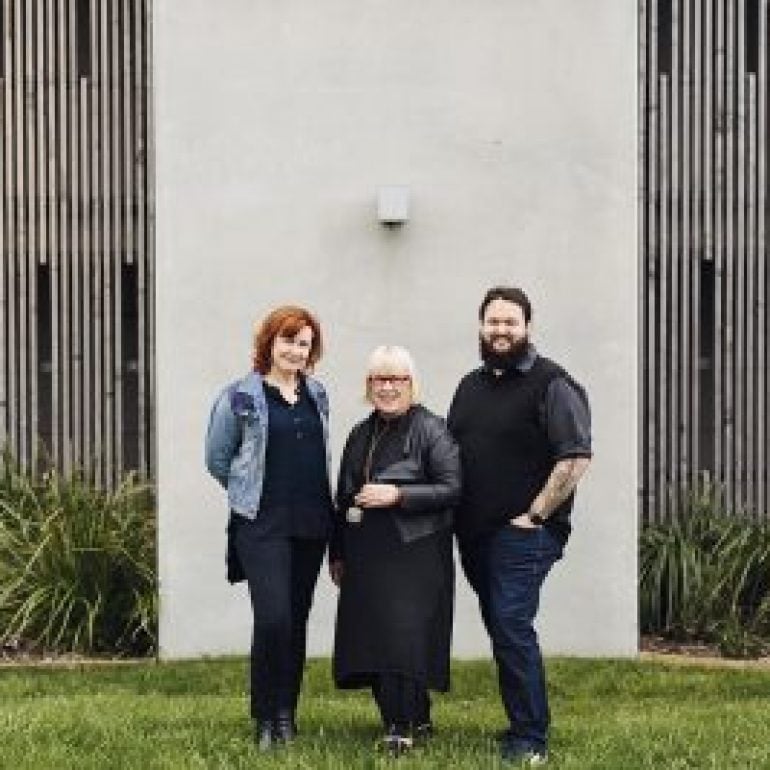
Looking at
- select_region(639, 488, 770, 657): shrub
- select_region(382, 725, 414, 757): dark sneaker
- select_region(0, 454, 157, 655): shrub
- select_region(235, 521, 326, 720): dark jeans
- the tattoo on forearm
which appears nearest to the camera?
the tattoo on forearm

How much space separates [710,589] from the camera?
35.1 ft

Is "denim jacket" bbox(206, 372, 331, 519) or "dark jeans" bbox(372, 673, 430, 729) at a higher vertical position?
"denim jacket" bbox(206, 372, 331, 519)

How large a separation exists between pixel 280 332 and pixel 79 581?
162 inches

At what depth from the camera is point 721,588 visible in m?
10.8

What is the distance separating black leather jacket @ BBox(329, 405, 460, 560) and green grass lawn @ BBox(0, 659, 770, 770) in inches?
34.4

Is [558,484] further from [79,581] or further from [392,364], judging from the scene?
[79,581]

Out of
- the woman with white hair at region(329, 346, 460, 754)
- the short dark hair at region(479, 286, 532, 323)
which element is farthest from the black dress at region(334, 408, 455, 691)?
the short dark hair at region(479, 286, 532, 323)

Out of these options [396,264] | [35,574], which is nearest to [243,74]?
[396,264]

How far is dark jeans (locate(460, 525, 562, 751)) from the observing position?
20.4ft

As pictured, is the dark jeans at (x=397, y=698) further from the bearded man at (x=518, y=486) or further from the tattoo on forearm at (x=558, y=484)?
the tattoo on forearm at (x=558, y=484)

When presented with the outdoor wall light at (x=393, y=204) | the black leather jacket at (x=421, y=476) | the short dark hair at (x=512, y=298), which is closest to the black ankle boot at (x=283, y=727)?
the black leather jacket at (x=421, y=476)

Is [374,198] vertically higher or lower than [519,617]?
higher

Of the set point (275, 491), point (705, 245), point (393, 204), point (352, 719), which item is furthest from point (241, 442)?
point (705, 245)

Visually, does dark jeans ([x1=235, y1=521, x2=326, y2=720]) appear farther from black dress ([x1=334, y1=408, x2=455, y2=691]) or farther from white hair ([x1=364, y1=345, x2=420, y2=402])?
white hair ([x1=364, y1=345, x2=420, y2=402])
